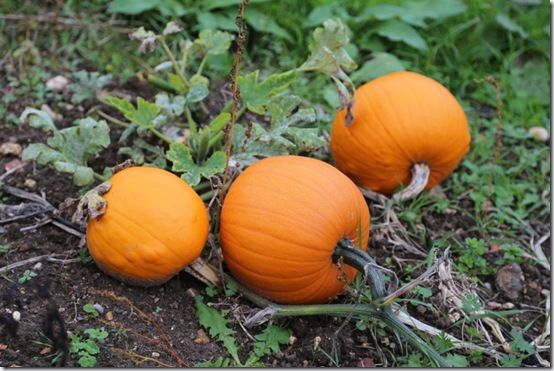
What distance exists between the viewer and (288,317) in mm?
2865

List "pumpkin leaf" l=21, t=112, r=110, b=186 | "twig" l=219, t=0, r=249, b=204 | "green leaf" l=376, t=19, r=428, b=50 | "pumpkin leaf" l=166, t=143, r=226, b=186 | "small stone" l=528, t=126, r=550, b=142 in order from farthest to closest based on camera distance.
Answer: "green leaf" l=376, t=19, r=428, b=50 < "small stone" l=528, t=126, r=550, b=142 < "pumpkin leaf" l=21, t=112, r=110, b=186 < "pumpkin leaf" l=166, t=143, r=226, b=186 < "twig" l=219, t=0, r=249, b=204

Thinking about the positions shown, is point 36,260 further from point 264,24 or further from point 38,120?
point 264,24

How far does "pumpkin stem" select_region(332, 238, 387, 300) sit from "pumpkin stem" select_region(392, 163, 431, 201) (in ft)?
2.43

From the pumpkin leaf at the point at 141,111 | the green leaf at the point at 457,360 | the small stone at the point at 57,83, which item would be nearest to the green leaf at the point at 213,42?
the pumpkin leaf at the point at 141,111

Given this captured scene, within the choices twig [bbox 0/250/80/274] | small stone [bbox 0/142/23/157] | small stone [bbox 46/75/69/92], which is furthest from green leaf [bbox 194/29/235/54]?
twig [bbox 0/250/80/274]

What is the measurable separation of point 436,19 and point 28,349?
329 cm

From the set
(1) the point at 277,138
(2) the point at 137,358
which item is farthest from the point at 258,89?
(2) the point at 137,358

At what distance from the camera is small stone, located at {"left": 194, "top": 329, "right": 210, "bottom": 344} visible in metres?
2.71

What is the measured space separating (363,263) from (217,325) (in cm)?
55

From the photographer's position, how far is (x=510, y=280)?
3.31 m

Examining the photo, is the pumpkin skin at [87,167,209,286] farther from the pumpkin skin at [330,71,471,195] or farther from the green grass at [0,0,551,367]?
the green grass at [0,0,551,367]

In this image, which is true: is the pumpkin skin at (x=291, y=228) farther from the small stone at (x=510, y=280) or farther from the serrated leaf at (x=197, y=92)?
A: the small stone at (x=510, y=280)

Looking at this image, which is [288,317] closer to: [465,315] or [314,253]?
[314,253]

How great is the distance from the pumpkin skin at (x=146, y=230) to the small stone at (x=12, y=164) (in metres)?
0.86
